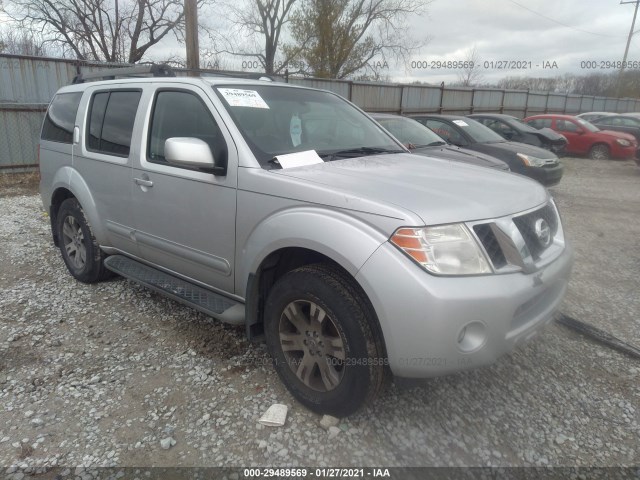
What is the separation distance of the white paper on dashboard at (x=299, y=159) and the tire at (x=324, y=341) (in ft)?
2.20

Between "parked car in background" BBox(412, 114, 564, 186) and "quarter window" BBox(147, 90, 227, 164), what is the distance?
20.3 ft

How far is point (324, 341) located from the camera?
2.40 m

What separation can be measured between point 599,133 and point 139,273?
1548 centimetres

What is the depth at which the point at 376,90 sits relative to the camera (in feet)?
49.4

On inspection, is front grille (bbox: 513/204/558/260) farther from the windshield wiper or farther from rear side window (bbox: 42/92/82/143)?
rear side window (bbox: 42/92/82/143)

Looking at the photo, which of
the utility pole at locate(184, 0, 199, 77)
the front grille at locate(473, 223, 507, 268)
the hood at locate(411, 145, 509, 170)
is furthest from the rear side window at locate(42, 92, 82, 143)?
the utility pole at locate(184, 0, 199, 77)

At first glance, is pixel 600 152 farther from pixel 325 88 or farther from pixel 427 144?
pixel 427 144

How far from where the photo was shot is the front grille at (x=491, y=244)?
2.15 m

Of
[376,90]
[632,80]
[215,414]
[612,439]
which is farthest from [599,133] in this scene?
[632,80]

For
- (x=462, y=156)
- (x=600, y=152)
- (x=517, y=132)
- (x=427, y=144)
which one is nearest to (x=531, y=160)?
(x=462, y=156)

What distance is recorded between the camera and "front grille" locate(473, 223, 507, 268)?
215cm

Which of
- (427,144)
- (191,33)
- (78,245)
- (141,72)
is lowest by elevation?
(78,245)

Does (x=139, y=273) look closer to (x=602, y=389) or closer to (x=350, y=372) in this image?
(x=350, y=372)

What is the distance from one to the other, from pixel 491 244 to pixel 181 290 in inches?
81.8
